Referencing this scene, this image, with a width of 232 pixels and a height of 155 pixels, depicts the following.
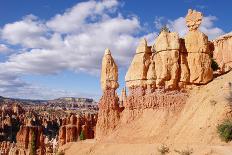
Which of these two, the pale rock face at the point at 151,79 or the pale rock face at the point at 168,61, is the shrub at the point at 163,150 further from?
the pale rock face at the point at 151,79

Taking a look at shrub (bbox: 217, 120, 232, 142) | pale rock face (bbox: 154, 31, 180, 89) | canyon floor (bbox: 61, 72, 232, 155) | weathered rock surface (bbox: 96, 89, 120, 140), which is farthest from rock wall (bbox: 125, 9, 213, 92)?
shrub (bbox: 217, 120, 232, 142)

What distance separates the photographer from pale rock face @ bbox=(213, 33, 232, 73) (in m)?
42.2

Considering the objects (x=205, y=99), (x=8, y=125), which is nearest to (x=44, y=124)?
(x=8, y=125)

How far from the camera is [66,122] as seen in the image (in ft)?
287

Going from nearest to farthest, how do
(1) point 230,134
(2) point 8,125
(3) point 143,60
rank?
(1) point 230,134
(3) point 143,60
(2) point 8,125

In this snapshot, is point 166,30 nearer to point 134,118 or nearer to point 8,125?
point 134,118

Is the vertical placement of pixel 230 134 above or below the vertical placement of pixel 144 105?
below

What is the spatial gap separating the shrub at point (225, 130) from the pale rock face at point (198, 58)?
5903mm

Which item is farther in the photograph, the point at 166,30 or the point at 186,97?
the point at 166,30

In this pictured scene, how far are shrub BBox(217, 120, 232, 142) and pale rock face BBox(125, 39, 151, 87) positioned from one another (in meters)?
8.58

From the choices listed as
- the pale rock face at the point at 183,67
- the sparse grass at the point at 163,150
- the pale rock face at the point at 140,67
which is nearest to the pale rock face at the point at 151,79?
the pale rock face at the point at 140,67

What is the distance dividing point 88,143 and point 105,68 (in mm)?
6187

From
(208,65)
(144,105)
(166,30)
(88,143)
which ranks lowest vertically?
(88,143)

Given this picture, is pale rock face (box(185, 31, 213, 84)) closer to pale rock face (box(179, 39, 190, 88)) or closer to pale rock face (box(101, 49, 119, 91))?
pale rock face (box(179, 39, 190, 88))
